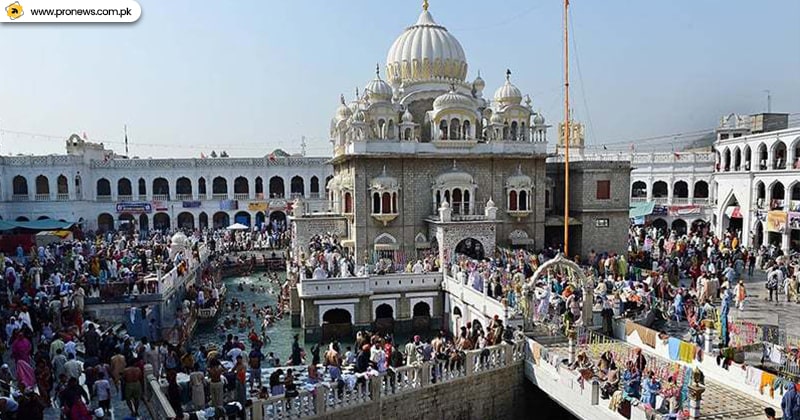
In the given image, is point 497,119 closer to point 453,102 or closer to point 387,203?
point 453,102

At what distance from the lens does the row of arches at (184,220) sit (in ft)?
157

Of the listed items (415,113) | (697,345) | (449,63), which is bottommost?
(697,345)

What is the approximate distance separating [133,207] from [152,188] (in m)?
2.24

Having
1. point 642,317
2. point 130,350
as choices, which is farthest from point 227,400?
point 642,317

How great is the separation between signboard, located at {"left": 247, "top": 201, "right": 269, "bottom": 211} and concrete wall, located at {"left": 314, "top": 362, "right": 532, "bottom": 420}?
Answer: 36.4m

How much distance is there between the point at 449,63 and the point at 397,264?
11.9 m

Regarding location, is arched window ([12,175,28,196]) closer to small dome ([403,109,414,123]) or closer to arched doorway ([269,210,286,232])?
arched doorway ([269,210,286,232])

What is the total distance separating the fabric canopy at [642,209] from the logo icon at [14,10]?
4012 centimetres

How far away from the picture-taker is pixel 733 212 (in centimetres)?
3812

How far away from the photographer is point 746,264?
92.0ft

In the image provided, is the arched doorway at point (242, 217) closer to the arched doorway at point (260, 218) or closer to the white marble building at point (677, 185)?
the arched doorway at point (260, 218)

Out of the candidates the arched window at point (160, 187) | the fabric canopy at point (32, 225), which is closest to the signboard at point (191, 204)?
the arched window at point (160, 187)

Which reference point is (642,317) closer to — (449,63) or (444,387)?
(444,387)

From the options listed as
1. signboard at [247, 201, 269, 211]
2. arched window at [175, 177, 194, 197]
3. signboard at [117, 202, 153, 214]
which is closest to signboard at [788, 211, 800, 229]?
signboard at [247, 201, 269, 211]
